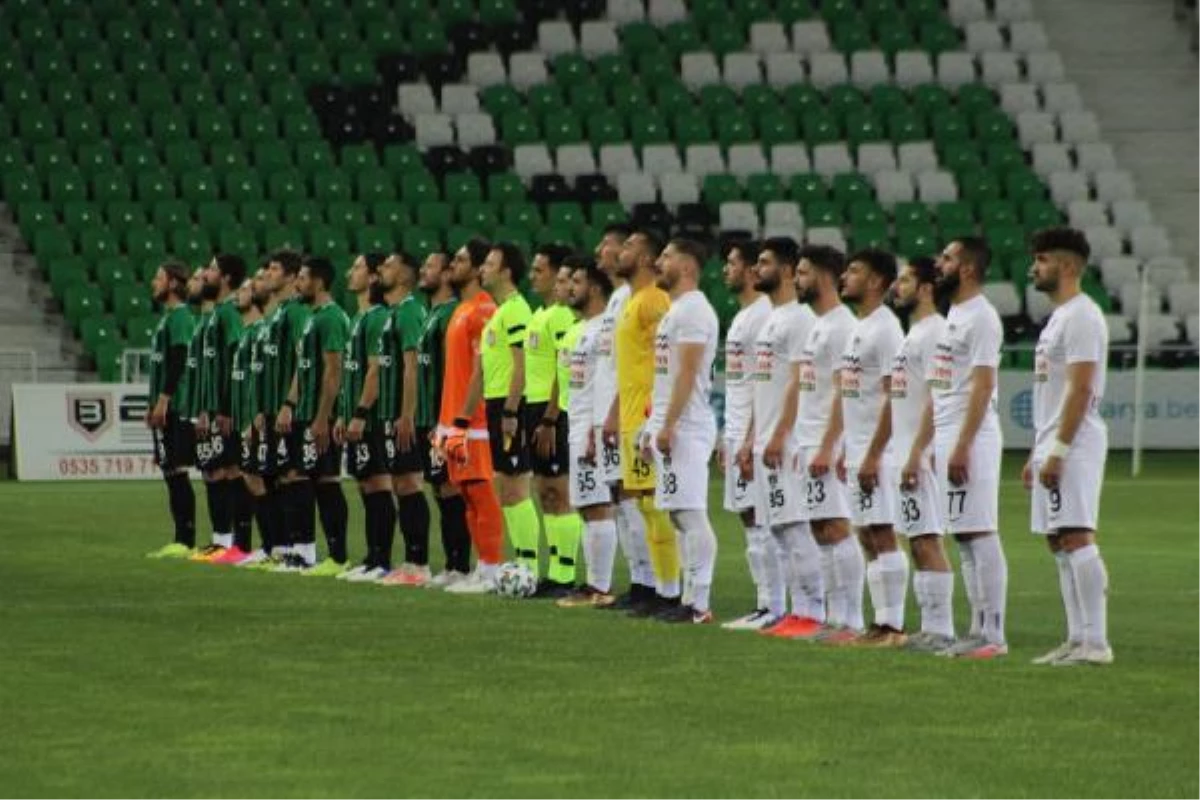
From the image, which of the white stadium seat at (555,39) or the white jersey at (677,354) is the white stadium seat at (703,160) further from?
the white jersey at (677,354)

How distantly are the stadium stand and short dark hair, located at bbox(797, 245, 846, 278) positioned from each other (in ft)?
74.4

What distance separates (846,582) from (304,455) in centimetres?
673

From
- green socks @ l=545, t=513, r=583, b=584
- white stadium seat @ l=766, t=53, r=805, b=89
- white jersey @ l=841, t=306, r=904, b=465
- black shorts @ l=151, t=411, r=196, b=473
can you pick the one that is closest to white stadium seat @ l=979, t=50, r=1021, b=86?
white stadium seat @ l=766, t=53, r=805, b=89

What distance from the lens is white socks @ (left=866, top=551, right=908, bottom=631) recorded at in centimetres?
1533

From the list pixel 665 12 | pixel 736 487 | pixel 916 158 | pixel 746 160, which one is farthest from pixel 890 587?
pixel 665 12

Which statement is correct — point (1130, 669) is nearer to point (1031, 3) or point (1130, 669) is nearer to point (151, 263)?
point (151, 263)

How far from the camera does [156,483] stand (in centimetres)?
3462

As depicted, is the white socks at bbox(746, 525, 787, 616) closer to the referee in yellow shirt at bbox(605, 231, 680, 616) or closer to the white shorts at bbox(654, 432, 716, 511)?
the white shorts at bbox(654, 432, 716, 511)

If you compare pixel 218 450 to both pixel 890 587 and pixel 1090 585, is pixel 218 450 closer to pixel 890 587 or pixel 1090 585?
pixel 890 587

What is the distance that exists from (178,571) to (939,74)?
2777 cm

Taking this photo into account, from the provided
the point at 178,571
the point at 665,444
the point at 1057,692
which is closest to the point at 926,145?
the point at 178,571

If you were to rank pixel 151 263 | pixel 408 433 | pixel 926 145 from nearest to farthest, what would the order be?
pixel 408 433 < pixel 151 263 < pixel 926 145

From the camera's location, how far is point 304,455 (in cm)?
2153

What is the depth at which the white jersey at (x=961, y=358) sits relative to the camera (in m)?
14.7
